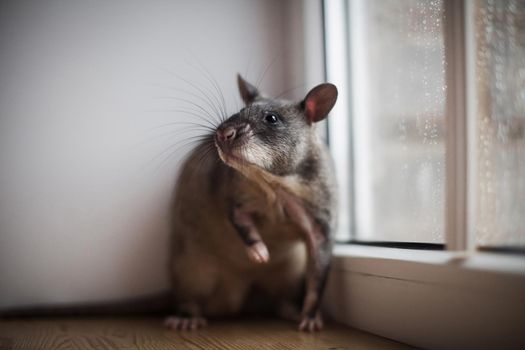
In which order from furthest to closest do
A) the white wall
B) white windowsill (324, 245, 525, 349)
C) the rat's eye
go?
the white wall, the rat's eye, white windowsill (324, 245, 525, 349)

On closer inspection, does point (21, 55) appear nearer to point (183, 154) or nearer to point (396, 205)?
point (183, 154)

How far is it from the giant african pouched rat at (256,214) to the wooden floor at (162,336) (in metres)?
0.09

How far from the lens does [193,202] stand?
2.04 meters

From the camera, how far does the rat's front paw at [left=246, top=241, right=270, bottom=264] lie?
1.71m

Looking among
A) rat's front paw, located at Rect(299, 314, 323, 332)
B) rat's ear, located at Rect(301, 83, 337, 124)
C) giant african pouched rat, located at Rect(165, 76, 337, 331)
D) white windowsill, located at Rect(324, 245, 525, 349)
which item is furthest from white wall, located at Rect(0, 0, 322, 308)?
white windowsill, located at Rect(324, 245, 525, 349)

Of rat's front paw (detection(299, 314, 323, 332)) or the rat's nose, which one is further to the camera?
rat's front paw (detection(299, 314, 323, 332))

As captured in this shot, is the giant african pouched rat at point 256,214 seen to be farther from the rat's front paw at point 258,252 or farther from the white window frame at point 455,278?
the white window frame at point 455,278

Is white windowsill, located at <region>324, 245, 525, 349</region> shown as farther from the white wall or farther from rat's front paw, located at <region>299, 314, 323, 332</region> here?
the white wall

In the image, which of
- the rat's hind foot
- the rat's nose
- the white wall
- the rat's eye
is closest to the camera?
the rat's nose

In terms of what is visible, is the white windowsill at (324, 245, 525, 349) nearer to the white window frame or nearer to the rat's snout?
the white window frame

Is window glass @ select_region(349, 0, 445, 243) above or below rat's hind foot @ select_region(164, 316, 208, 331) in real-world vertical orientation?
above

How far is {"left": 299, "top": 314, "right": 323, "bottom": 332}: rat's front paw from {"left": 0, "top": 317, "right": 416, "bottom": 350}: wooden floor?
0.03 m

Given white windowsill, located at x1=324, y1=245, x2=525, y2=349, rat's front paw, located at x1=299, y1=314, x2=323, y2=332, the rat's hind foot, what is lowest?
the rat's hind foot

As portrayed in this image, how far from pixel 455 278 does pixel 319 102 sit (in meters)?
0.73
